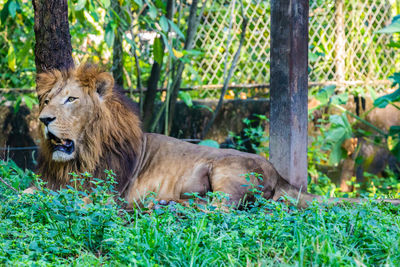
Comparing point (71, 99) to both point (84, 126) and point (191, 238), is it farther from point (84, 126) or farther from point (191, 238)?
point (191, 238)

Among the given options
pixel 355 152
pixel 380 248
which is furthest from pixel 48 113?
pixel 355 152

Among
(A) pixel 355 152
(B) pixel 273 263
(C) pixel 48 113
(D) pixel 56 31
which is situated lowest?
(A) pixel 355 152

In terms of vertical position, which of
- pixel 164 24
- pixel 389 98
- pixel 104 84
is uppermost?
pixel 164 24

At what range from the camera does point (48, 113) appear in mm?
3773

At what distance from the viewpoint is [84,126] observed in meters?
3.96

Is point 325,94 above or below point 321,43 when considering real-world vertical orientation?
below

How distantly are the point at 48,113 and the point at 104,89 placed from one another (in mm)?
504

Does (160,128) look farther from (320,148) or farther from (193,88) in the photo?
(320,148)

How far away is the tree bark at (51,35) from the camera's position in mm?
4379

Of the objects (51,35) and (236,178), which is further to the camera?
(51,35)

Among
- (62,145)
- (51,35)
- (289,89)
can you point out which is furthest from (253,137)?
(62,145)

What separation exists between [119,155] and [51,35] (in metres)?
1.16

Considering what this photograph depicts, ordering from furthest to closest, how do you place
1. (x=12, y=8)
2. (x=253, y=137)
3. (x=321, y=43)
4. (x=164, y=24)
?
(x=321, y=43) < (x=253, y=137) < (x=164, y=24) < (x=12, y=8)

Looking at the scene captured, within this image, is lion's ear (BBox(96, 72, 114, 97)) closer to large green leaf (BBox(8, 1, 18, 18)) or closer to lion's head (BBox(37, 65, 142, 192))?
lion's head (BBox(37, 65, 142, 192))
